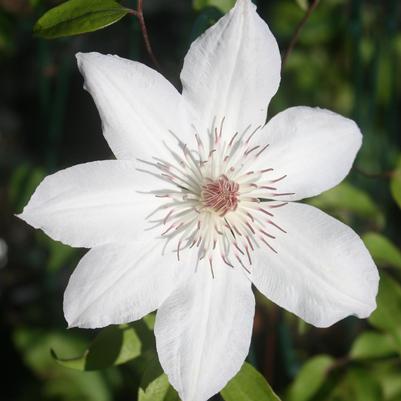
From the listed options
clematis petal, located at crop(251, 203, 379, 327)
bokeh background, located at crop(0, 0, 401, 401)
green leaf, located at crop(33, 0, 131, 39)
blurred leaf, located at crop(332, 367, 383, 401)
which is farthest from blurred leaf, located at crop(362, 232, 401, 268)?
green leaf, located at crop(33, 0, 131, 39)

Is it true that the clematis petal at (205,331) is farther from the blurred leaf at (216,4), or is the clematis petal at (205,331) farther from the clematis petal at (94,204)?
the blurred leaf at (216,4)

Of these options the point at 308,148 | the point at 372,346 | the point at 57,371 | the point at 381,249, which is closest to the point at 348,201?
the point at 381,249

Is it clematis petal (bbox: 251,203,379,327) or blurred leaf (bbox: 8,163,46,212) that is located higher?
clematis petal (bbox: 251,203,379,327)

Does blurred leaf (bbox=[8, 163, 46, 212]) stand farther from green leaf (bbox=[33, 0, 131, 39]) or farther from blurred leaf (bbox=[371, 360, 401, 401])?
blurred leaf (bbox=[371, 360, 401, 401])

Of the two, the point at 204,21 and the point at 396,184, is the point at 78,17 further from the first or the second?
the point at 396,184

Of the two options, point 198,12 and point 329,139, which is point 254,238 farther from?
point 198,12
